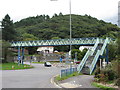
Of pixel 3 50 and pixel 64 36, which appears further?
pixel 64 36

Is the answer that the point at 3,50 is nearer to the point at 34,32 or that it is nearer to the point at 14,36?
the point at 14,36

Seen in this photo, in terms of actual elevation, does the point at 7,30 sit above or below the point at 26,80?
above

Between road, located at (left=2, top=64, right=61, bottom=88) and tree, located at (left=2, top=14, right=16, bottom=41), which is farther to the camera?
tree, located at (left=2, top=14, right=16, bottom=41)

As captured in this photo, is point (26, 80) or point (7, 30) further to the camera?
point (7, 30)

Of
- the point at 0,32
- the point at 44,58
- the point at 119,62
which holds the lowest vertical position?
the point at 44,58

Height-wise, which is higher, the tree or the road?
the tree

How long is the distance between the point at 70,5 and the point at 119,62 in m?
10.9

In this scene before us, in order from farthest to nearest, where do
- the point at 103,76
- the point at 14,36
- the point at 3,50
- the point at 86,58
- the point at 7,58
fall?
the point at 14,36
the point at 7,58
the point at 3,50
the point at 86,58
the point at 103,76

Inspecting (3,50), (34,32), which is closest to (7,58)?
(3,50)

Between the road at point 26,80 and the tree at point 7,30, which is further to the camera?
the tree at point 7,30

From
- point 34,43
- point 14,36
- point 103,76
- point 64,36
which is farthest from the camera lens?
point 64,36

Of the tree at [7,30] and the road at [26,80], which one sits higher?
the tree at [7,30]

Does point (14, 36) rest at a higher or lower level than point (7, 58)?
higher

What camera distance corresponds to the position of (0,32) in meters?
72.2
